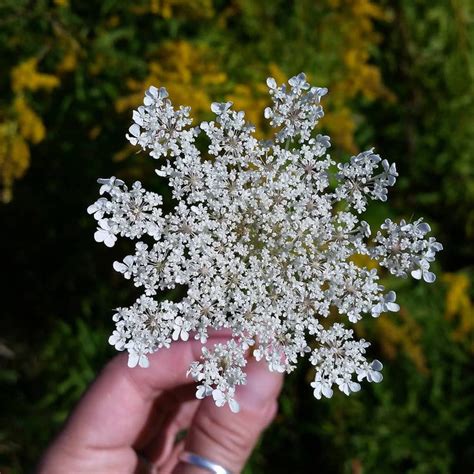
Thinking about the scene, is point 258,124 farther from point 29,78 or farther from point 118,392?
point 118,392

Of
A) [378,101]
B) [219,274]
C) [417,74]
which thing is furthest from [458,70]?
[219,274]

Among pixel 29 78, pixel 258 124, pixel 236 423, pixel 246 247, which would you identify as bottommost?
pixel 236 423

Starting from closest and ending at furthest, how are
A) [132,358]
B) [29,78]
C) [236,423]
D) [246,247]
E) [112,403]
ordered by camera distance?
1. [132,358]
2. [246,247]
3. [236,423]
4. [112,403]
5. [29,78]

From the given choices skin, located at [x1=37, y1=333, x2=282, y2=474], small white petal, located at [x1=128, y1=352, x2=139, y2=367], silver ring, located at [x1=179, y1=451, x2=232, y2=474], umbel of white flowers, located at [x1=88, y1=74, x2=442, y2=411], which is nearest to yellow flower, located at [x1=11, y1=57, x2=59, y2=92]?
umbel of white flowers, located at [x1=88, y1=74, x2=442, y2=411]

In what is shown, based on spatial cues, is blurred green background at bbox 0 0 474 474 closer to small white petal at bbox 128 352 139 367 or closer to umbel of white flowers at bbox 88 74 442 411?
umbel of white flowers at bbox 88 74 442 411

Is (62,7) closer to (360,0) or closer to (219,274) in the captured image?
(360,0)

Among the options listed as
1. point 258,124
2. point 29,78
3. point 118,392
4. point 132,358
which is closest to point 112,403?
point 118,392
